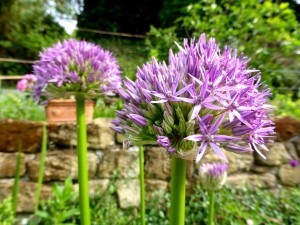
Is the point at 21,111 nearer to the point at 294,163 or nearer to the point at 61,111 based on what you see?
the point at 61,111

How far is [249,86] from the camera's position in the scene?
2.35 feet

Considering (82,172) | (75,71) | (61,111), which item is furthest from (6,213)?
(61,111)

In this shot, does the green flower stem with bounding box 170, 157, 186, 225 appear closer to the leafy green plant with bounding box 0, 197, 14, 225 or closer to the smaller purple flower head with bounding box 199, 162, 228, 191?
the leafy green plant with bounding box 0, 197, 14, 225

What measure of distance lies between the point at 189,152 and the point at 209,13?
4.00 metres

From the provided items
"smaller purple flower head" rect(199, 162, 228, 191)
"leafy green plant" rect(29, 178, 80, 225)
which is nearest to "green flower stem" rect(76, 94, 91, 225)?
"smaller purple flower head" rect(199, 162, 228, 191)

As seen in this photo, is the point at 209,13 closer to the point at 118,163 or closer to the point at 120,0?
the point at 118,163

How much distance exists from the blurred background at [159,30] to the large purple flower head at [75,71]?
3.36 feet

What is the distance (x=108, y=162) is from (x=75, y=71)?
158cm

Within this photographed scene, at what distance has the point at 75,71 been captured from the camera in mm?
1447

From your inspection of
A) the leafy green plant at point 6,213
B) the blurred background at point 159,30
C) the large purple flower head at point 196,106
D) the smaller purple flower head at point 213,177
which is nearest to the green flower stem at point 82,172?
the leafy green plant at point 6,213

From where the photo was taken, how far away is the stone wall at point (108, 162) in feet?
9.02

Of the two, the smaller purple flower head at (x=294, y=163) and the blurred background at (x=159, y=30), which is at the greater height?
the blurred background at (x=159, y=30)

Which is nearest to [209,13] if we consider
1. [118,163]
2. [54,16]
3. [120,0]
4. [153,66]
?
[118,163]

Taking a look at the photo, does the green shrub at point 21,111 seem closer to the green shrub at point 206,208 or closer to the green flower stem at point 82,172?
the green shrub at point 206,208
